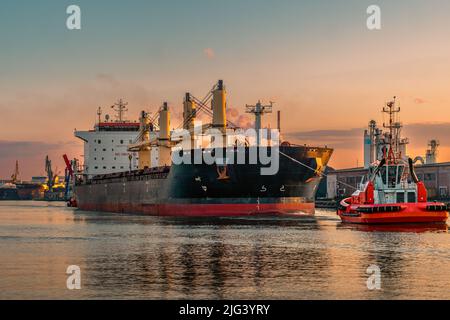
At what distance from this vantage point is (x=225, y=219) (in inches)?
2275

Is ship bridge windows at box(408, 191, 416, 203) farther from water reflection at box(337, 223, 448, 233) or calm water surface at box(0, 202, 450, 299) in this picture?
calm water surface at box(0, 202, 450, 299)

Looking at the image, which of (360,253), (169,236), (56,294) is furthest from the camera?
(169,236)

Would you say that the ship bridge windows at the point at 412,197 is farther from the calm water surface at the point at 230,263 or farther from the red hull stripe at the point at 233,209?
the red hull stripe at the point at 233,209

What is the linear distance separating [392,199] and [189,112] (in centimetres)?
3043

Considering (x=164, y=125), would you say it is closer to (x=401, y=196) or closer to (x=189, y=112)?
(x=189, y=112)

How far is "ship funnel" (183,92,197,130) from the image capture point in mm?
72562

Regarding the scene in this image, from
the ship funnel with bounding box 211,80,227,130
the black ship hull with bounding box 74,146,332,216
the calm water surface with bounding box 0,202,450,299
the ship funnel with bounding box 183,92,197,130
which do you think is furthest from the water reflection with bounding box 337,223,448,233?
the ship funnel with bounding box 183,92,197,130

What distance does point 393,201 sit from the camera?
47.9m

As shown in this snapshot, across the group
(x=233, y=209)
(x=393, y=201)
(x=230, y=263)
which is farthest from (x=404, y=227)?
(x=230, y=263)

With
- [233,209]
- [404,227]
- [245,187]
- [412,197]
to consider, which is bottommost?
[404,227]

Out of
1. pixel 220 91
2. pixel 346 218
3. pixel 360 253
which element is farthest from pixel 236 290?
pixel 220 91

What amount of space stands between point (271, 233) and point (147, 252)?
12.2m

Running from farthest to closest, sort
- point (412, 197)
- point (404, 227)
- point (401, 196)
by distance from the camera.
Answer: point (401, 196), point (412, 197), point (404, 227)
